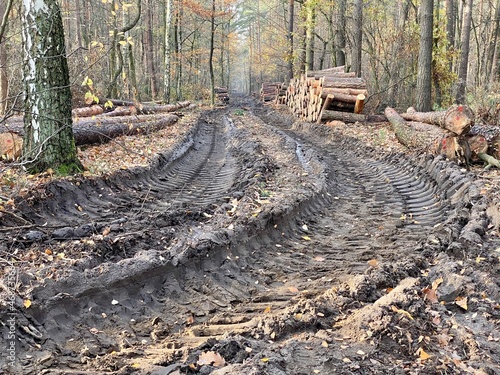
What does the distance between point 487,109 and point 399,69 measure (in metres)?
8.75

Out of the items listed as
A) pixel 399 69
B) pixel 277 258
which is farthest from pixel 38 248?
pixel 399 69

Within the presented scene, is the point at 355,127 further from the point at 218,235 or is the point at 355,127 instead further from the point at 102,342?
the point at 102,342

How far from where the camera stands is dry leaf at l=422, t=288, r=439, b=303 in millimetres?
3571

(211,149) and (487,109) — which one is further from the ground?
(487,109)

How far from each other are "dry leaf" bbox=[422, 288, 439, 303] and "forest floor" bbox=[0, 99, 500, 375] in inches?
1.1

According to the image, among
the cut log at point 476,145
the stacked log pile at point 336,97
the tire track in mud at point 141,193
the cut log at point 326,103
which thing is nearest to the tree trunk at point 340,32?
the stacked log pile at point 336,97

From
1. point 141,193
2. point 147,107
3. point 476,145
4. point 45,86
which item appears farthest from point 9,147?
point 147,107

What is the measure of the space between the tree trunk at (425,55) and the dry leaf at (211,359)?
13358mm

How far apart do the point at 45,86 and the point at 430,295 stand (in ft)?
20.7

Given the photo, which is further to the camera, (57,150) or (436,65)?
(436,65)

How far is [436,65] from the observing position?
55.6 ft

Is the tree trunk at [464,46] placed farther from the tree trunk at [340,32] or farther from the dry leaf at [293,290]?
the dry leaf at [293,290]

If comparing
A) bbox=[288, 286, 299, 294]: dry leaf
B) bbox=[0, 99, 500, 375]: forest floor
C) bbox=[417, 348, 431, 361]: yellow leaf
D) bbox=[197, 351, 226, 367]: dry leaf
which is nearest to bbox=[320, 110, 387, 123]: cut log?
bbox=[0, 99, 500, 375]: forest floor

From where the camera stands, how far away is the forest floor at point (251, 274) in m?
2.92
